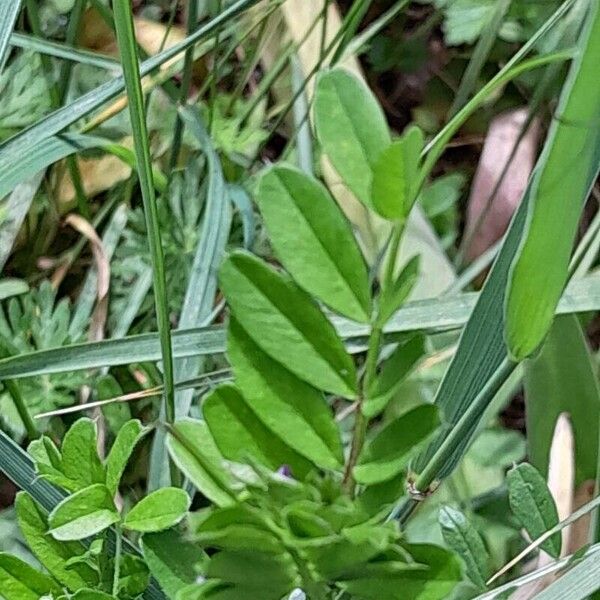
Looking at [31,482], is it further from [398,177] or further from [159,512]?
[398,177]

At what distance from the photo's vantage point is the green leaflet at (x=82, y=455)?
0.41 m

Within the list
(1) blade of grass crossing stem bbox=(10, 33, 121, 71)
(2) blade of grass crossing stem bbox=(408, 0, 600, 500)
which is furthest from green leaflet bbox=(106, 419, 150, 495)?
(1) blade of grass crossing stem bbox=(10, 33, 121, 71)

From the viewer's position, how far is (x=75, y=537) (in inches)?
15.3

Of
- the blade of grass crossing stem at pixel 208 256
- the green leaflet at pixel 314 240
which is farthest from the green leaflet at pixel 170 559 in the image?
the blade of grass crossing stem at pixel 208 256

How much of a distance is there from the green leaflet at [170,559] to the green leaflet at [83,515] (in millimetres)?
22

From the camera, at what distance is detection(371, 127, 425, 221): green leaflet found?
0.34 m

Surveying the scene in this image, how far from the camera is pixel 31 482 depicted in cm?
46

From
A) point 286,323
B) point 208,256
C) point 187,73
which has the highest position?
point 187,73

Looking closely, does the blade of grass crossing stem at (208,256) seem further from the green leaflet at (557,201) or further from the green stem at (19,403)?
the green leaflet at (557,201)

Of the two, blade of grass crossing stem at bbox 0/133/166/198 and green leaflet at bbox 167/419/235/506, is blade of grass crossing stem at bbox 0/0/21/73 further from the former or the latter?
green leaflet at bbox 167/419/235/506

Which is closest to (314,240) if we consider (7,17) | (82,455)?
(82,455)

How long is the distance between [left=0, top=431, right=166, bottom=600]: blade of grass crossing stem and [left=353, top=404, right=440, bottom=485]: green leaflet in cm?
14

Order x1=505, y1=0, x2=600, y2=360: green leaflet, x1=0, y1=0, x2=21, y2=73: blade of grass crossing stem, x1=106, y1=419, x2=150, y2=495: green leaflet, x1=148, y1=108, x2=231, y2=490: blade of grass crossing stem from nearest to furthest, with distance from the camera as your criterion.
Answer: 1. x1=505, y1=0, x2=600, y2=360: green leaflet
2. x1=106, y1=419, x2=150, y2=495: green leaflet
3. x1=0, y1=0, x2=21, y2=73: blade of grass crossing stem
4. x1=148, y1=108, x2=231, y2=490: blade of grass crossing stem

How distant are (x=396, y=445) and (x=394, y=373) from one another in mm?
27
